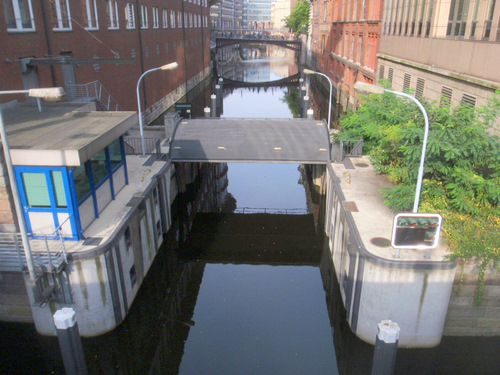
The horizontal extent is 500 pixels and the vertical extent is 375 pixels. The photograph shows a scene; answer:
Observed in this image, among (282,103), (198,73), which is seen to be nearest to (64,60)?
(282,103)

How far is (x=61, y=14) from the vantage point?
22031 mm

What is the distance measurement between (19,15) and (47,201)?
1171 cm

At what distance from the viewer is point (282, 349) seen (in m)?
12.2

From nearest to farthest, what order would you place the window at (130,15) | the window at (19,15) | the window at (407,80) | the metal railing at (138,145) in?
the window at (19,15) → the metal railing at (138,145) → the window at (407,80) → the window at (130,15)

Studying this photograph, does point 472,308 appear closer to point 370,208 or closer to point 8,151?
point 370,208

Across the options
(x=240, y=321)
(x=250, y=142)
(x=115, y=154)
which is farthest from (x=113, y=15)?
(x=240, y=321)

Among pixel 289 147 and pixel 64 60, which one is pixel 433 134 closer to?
pixel 289 147

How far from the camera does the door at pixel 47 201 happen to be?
1120 cm

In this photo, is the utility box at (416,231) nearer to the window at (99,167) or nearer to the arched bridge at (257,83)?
the window at (99,167)

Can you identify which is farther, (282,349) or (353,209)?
(353,209)

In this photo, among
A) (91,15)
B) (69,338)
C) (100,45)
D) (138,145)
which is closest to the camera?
(69,338)

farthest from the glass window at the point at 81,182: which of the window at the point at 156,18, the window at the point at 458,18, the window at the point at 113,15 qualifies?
the window at the point at 156,18

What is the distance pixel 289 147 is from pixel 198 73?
47912 millimetres

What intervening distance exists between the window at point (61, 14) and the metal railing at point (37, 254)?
47.0ft
